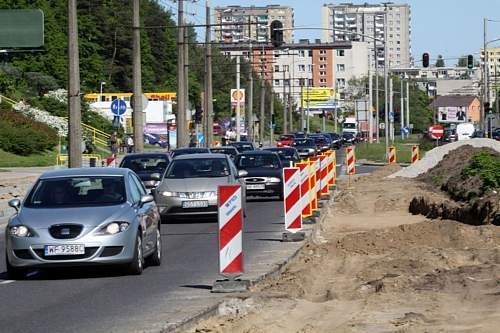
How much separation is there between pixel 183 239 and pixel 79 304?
31.4ft

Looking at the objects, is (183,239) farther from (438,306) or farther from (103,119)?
(103,119)

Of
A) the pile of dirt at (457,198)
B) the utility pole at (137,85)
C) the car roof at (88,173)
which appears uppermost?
the utility pole at (137,85)

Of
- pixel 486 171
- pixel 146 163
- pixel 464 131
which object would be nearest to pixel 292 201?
pixel 486 171

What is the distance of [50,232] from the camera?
16391 mm

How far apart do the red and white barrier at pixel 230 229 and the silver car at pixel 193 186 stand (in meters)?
12.5

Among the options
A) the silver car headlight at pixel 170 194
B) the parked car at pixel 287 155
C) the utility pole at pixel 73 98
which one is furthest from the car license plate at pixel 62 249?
the parked car at pixel 287 155

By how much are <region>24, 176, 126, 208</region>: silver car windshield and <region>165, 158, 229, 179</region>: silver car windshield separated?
36.1 ft

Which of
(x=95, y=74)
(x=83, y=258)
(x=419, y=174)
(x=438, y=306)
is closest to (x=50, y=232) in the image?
(x=83, y=258)

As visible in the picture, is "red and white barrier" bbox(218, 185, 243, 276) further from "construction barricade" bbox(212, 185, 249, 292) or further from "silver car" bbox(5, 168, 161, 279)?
"silver car" bbox(5, 168, 161, 279)

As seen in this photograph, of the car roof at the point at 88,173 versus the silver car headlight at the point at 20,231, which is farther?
the car roof at the point at 88,173

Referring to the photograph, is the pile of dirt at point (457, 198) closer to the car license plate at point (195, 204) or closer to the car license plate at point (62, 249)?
the car license plate at point (195, 204)

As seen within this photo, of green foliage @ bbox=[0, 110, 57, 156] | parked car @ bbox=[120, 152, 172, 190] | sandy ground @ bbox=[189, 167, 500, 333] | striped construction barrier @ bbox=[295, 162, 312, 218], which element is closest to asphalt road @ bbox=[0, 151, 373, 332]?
sandy ground @ bbox=[189, 167, 500, 333]

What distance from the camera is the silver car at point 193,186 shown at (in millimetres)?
27891

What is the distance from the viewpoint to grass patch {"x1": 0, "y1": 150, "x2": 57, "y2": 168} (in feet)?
228
